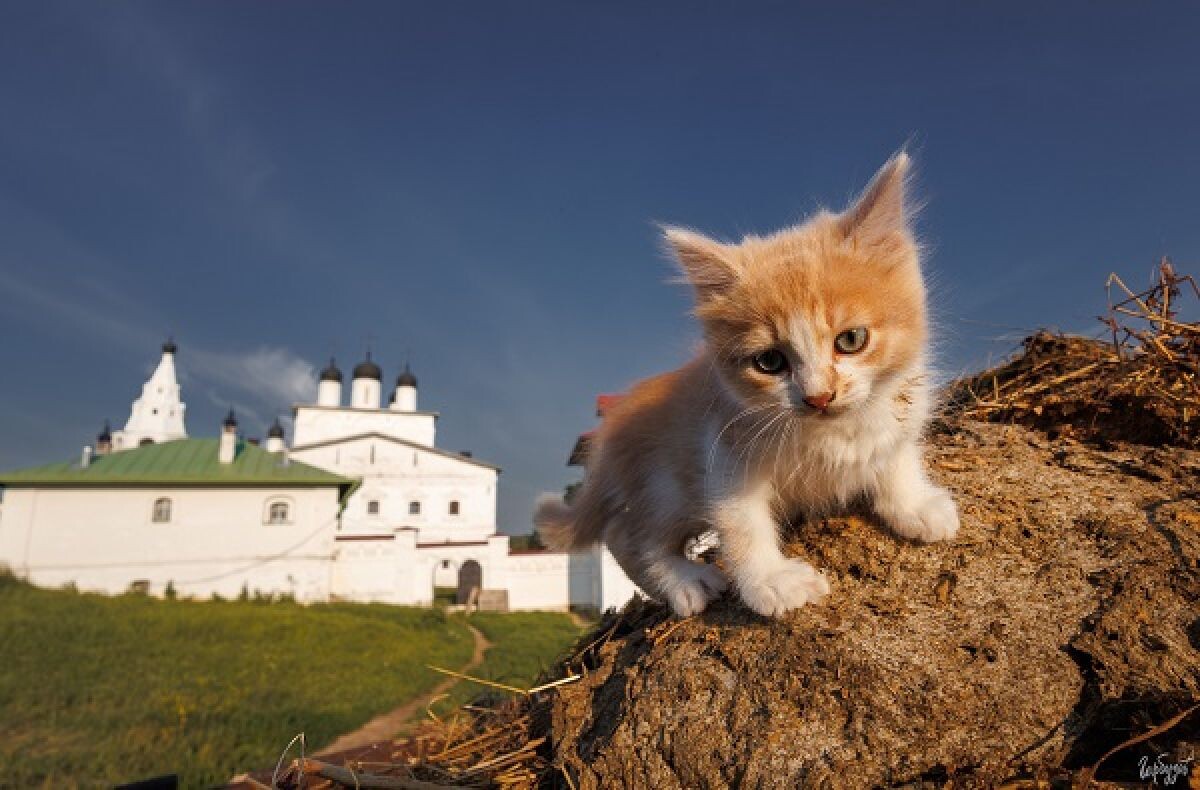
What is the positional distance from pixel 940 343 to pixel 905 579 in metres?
0.96

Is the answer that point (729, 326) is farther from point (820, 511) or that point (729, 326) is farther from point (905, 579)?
point (905, 579)

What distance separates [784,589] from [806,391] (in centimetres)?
59

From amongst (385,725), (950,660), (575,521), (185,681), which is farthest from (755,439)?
(185,681)

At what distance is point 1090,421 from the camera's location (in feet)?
8.77

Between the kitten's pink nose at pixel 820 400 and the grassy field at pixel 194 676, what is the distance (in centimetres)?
748

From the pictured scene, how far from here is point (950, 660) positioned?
5.61ft

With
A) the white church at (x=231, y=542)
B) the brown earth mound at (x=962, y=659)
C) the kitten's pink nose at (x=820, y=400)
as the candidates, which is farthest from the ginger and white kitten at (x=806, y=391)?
the white church at (x=231, y=542)

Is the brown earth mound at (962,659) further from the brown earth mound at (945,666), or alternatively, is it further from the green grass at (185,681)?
the green grass at (185,681)

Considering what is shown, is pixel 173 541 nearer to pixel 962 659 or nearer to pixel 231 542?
pixel 231 542

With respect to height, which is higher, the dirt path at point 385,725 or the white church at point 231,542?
the white church at point 231,542

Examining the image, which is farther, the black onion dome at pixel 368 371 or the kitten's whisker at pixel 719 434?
the black onion dome at pixel 368 371

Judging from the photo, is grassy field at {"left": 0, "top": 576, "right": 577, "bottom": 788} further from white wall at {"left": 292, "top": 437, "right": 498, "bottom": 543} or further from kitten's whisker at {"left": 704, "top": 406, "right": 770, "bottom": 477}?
white wall at {"left": 292, "top": 437, "right": 498, "bottom": 543}

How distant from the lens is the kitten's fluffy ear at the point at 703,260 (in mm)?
2350

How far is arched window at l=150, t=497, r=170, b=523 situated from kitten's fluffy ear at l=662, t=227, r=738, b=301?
106 ft
